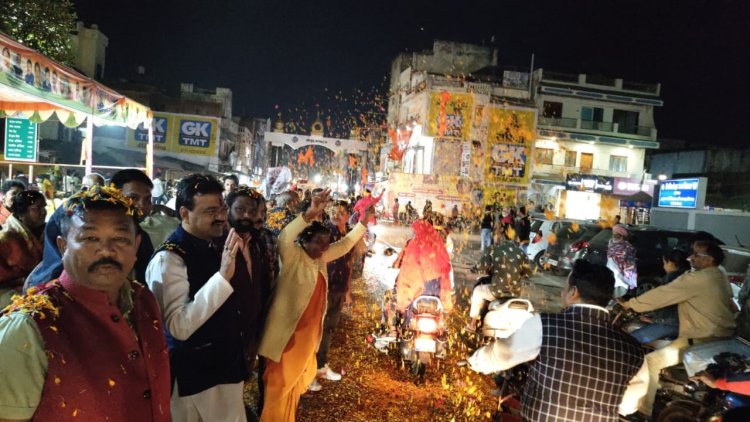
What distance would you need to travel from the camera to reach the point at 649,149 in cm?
4203

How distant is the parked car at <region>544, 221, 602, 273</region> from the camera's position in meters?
12.9

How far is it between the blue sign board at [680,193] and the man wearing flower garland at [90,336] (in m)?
18.2

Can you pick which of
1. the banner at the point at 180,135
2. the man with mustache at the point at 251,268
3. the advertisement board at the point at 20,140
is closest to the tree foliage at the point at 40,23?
the advertisement board at the point at 20,140

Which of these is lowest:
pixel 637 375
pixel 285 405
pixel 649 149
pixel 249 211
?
pixel 285 405

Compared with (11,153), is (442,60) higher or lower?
higher

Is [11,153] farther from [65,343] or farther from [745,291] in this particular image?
[745,291]

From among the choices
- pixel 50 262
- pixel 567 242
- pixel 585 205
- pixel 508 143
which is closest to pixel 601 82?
pixel 508 143

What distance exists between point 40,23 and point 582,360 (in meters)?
17.3

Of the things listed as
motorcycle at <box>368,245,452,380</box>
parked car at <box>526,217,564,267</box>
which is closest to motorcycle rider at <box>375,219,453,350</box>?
motorcycle at <box>368,245,452,380</box>

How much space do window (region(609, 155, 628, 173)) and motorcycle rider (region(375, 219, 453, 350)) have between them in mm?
38589

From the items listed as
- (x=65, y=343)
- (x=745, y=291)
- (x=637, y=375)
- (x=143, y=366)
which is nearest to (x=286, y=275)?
(x=143, y=366)

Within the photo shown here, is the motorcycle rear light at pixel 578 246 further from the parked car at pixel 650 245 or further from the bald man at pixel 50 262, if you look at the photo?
the bald man at pixel 50 262

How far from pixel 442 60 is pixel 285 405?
1707 inches

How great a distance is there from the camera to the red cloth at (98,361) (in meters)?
1.56
